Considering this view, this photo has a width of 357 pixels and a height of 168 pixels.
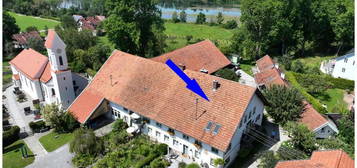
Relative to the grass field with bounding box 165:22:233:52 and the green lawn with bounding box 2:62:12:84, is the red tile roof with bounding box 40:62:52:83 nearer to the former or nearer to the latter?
the green lawn with bounding box 2:62:12:84

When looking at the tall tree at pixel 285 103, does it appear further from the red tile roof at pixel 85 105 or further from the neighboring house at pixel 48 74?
the neighboring house at pixel 48 74

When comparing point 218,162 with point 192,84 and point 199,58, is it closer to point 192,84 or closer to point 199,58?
point 192,84

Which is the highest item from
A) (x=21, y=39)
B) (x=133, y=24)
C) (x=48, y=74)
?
(x=133, y=24)

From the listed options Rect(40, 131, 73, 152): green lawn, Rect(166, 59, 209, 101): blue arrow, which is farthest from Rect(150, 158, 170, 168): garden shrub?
Rect(40, 131, 73, 152): green lawn

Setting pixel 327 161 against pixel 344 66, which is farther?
pixel 344 66

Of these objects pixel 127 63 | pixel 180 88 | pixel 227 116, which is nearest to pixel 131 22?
pixel 127 63

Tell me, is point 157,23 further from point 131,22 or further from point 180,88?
point 180,88

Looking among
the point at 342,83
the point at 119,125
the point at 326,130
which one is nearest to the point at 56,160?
the point at 119,125

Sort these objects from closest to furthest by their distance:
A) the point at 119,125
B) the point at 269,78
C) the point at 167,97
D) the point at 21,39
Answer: the point at 167,97, the point at 119,125, the point at 269,78, the point at 21,39

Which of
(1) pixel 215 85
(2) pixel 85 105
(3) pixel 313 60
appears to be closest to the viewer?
(1) pixel 215 85
